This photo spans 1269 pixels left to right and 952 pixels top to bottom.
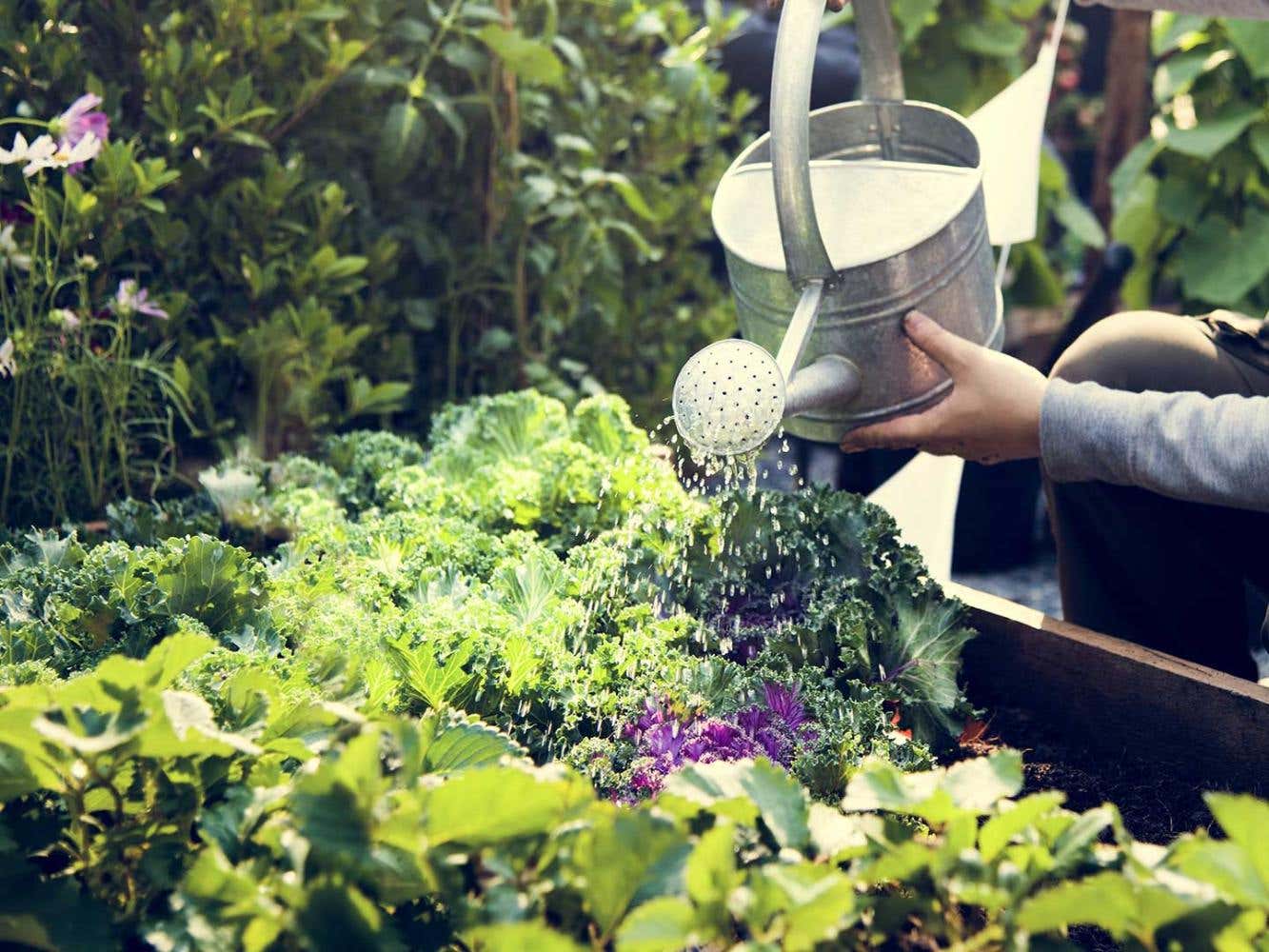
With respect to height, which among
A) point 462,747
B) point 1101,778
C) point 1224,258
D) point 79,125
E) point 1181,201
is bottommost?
point 1101,778

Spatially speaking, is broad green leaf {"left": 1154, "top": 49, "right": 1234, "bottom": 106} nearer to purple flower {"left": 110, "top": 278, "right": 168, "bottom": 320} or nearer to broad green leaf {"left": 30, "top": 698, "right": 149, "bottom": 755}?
purple flower {"left": 110, "top": 278, "right": 168, "bottom": 320}

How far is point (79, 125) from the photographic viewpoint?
65.5 inches

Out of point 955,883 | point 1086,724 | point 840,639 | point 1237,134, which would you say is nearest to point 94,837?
point 955,883

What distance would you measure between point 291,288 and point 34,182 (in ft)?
1.48

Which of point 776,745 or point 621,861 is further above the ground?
point 621,861

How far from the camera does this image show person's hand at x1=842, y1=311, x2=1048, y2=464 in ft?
4.66

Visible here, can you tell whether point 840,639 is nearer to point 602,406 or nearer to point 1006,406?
point 1006,406

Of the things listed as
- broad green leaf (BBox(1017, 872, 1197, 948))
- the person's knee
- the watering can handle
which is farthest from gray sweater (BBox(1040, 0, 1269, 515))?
broad green leaf (BBox(1017, 872, 1197, 948))

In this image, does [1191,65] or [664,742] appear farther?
[1191,65]

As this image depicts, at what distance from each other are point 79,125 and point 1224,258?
2.68 metres

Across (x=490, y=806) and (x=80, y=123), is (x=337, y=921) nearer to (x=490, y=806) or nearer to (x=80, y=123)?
(x=490, y=806)

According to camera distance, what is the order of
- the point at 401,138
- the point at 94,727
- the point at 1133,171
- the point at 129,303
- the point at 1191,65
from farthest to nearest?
→ the point at 1133,171 < the point at 1191,65 < the point at 401,138 < the point at 129,303 < the point at 94,727

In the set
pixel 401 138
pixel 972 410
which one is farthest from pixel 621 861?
pixel 401 138

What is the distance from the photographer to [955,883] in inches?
33.2
